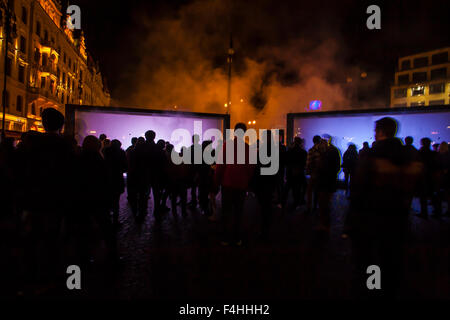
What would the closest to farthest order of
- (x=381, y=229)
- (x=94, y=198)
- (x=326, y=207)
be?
(x=381, y=229) → (x=94, y=198) → (x=326, y=207)

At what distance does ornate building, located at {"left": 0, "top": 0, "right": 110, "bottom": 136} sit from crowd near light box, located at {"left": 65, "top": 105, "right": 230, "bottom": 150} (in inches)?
543

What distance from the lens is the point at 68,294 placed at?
3041 millimetres

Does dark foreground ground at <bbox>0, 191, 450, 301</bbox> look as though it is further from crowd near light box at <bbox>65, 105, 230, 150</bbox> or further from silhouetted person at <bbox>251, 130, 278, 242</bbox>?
crowd near light box at <bbox>65, 105, 230, 150</bbox>

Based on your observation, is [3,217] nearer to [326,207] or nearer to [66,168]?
[66,168]

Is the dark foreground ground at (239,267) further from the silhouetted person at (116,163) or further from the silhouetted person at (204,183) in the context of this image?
the silhouetted person at (204,183)

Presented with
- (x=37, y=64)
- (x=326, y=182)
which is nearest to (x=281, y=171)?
(x=326, y=182)

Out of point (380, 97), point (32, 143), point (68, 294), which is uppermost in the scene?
point (380, 97)

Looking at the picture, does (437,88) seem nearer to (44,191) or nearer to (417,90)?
(417,90)

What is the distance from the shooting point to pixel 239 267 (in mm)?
3771

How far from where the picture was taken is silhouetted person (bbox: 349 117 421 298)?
2.63 meters

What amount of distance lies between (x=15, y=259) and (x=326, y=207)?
16.4ft

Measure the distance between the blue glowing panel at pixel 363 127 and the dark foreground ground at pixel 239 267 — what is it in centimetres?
536

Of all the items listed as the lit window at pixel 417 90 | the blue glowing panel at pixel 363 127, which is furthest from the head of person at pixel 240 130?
the lit window at pixel 417 90

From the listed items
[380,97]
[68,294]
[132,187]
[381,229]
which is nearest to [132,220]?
[132,187]
